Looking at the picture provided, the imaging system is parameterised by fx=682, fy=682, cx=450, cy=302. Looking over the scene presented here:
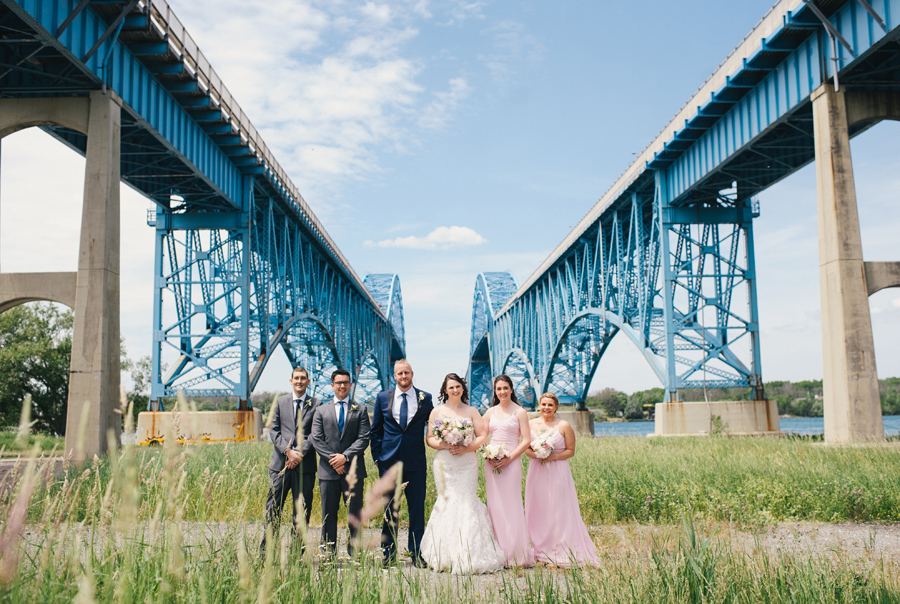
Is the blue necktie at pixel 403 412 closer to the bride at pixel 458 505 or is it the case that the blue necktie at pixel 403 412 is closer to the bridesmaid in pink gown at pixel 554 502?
the bride at pixel 458 505

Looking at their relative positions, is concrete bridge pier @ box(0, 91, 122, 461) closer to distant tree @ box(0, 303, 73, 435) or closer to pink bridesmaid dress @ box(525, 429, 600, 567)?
pink bridesmaid dress @ box(525, 429, 600, 567)

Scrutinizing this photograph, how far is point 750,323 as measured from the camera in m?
26.9

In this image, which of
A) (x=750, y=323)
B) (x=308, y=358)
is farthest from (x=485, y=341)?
(x=750, y=323)

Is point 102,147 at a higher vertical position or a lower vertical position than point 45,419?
higher

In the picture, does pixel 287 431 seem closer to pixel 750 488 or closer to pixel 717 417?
pixel 750 488

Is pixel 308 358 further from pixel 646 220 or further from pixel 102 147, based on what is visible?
pixel 102 147

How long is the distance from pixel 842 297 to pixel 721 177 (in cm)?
1114

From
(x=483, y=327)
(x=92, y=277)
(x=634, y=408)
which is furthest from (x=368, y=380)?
(x=92, y=277)

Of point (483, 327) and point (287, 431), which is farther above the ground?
point (483, 327)

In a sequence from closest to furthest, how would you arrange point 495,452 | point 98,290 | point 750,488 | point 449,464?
1. point 449,464
2. point 495,452
3. point 750,488
4. point 98,290

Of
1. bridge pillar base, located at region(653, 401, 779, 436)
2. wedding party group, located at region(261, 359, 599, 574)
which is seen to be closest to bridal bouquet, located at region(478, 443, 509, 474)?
wedding party group, located at region(261, 359, 599, 574)

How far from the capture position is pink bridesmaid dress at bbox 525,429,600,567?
707 centimetres

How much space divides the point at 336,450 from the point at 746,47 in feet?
63.0

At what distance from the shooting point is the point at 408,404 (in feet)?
23.0
